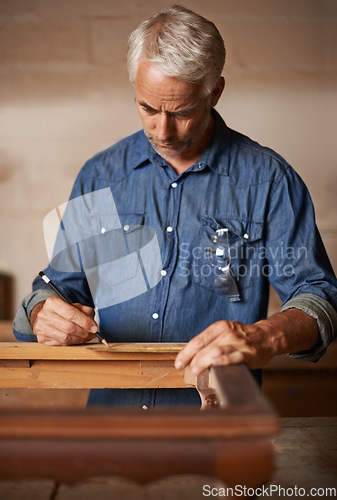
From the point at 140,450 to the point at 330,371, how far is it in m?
2.42

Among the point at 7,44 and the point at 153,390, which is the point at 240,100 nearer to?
the point at 7,44

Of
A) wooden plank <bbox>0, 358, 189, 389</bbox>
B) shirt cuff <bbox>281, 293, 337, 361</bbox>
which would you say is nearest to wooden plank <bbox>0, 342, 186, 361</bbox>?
wooden plank <bbox>0, 358, 189, 389</bbox>

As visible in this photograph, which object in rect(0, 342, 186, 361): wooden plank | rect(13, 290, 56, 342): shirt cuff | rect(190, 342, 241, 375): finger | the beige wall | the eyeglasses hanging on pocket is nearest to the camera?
rect(190, 342, 241, 375): finger

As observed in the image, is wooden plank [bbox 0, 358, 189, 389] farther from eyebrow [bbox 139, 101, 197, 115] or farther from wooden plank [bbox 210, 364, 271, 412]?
eyebrow [bbox 139, 101, 197, 115]

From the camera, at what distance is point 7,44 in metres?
2.98

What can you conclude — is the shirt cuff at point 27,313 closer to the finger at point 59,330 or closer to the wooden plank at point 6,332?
the finger at point 59,330

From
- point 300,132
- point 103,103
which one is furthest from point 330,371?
point 103,103

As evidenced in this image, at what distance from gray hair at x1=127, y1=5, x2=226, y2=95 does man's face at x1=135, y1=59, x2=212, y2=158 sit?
0.08 feet

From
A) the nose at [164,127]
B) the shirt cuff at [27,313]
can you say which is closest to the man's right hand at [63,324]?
the shirt cuff at [27,313]

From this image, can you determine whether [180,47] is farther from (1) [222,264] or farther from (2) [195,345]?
(2) [195,345]

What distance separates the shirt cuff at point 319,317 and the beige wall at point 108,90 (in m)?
1.65

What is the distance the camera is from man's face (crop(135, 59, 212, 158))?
1.52 m

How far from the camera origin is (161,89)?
4.99 feet

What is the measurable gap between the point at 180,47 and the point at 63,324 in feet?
2.56
